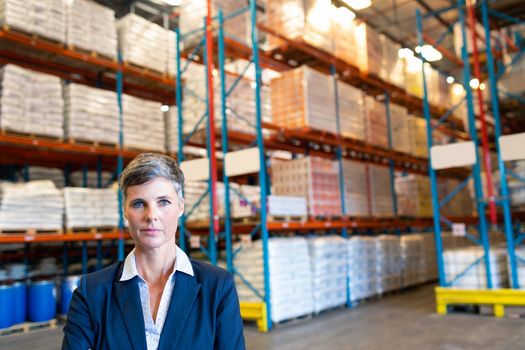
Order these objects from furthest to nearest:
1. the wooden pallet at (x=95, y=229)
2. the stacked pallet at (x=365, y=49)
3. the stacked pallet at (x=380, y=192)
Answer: the stacked pallet at (x=380, y=192), the stacked pallet at (x=365, y=49), the wooden pallet at (x=95, y=229)

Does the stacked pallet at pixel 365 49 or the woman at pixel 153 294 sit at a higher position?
the stacked pallet at pixel 365 49

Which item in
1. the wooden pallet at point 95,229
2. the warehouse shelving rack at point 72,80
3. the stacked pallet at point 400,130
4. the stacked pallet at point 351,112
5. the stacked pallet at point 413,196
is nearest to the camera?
the warehouse shelving rack at point 72,80

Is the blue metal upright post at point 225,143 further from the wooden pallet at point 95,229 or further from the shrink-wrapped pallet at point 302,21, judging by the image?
the wooden pallet at point 95,229

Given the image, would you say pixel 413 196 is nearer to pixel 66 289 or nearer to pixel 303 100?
pixel 303 100

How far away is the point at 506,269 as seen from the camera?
833cm

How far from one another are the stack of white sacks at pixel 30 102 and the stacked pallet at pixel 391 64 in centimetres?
679

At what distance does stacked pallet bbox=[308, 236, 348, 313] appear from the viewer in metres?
8.35

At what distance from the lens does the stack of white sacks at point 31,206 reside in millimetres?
7352

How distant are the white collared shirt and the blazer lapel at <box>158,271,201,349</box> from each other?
0.04 meters

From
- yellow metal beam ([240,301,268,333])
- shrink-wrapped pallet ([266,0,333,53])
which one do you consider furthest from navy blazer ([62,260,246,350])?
shrink-wrapped pallet ([266,0,333,53])

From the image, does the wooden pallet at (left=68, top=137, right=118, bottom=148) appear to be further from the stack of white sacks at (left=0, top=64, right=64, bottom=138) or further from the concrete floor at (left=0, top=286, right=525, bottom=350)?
the concrete floor at (left=0, top=286, right=525, bottom=350)

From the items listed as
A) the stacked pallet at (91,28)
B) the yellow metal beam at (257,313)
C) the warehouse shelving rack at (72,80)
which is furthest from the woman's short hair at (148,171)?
the stacked pallet at (91,28)

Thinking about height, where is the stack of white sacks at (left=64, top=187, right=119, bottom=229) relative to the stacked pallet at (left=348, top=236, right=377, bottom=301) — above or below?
above

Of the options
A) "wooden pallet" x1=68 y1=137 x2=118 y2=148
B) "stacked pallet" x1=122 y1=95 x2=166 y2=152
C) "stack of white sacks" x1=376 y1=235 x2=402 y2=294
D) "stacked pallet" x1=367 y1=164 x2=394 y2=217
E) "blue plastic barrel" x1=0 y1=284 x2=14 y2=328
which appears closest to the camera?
"blue plastic barrel" x1=0 y1=284 x2=14 y2=328
